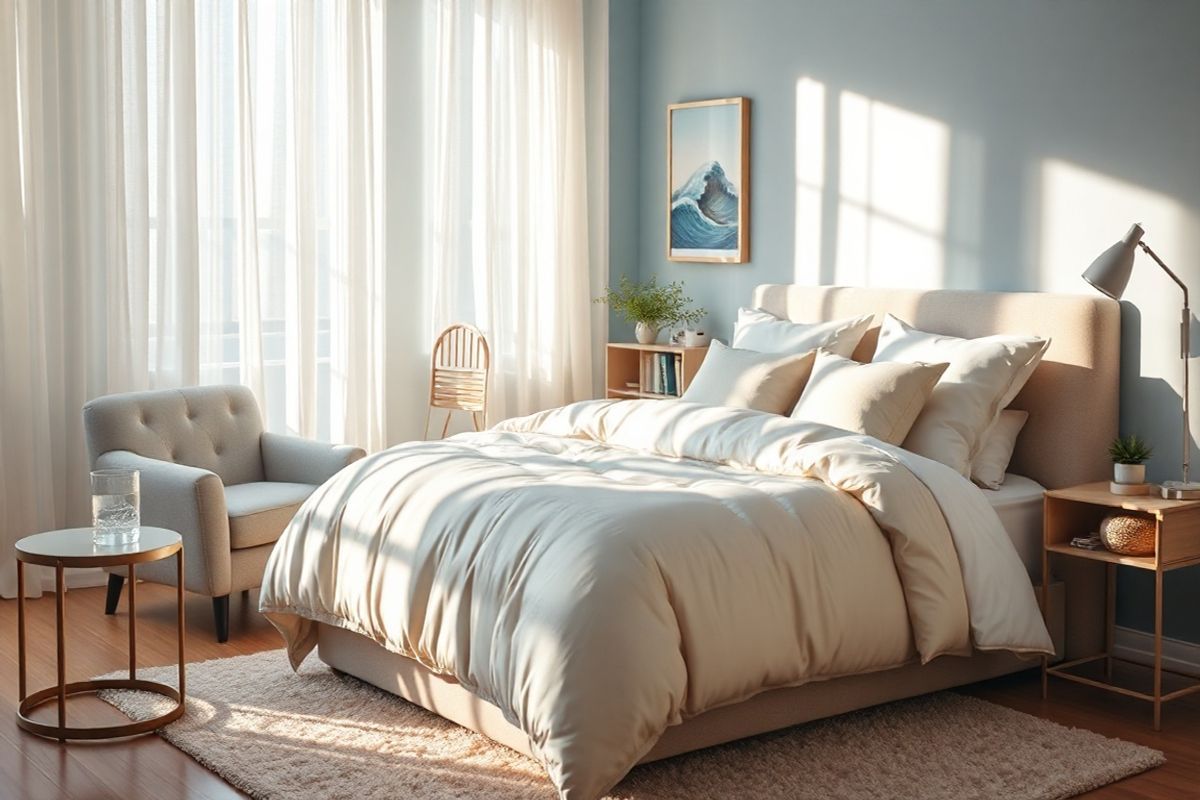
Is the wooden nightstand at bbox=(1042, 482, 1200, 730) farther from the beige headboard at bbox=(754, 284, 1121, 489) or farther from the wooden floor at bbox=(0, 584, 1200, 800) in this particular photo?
the beige headboard at bbox=(754, 284, 1121, 489)

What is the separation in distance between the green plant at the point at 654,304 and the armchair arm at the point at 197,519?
2463mm

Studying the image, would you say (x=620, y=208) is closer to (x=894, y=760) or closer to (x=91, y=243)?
(x=91, y=243)

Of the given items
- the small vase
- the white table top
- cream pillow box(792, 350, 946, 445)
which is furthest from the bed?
the small vase

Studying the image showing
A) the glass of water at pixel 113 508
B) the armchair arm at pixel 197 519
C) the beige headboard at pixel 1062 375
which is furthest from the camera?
the armchair arm at pixel 197 519

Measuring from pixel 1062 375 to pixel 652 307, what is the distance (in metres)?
2.34

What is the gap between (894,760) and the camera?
3.42 metres

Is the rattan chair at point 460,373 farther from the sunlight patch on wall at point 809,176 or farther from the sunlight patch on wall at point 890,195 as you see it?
the sunlight patch on wall at point 890,195

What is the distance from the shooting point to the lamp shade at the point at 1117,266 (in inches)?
156

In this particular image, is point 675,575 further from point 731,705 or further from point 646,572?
point 731,705

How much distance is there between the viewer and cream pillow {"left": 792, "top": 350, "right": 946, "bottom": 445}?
4.31m

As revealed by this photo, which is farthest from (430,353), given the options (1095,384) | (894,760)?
(894,760)

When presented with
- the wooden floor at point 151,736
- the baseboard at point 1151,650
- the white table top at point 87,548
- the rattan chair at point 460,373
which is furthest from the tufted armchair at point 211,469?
the baseboard at point 1151,650

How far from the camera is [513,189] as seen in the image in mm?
6547

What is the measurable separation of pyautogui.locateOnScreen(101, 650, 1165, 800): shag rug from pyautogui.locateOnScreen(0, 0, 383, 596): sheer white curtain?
177 centimetres
